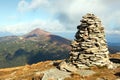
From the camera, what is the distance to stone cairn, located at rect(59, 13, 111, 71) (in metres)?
67.7

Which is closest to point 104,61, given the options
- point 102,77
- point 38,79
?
point 102,77

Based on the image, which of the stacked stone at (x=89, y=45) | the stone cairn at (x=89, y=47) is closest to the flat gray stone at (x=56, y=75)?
the stone cairn at (x=89, y=47)

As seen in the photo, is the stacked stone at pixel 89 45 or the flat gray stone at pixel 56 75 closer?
the flat gray stone at pixel 56 75

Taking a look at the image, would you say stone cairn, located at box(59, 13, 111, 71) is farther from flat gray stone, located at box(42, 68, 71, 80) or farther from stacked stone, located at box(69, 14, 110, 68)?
flat gray stone, located at box(42, 68, 71, 80)

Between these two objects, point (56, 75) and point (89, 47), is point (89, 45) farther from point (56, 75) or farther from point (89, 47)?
point (56, 75)

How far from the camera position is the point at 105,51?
2766 inches

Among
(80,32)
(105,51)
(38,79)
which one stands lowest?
(38,79)

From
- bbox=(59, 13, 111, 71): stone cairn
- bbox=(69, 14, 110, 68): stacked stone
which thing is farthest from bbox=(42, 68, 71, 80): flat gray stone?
bbox=(69, 14, 110, 68): stacked stone

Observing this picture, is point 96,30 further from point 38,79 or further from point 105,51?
point 38,79

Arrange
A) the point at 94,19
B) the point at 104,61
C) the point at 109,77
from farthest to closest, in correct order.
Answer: the point at 94,19 < the point at 104,61 < the point at 109,77

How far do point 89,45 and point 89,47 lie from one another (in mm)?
605

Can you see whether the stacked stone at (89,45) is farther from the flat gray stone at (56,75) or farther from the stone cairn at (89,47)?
the flat gray stone at (56,75)

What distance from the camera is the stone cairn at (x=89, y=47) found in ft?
222

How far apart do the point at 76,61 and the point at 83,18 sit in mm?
13155
